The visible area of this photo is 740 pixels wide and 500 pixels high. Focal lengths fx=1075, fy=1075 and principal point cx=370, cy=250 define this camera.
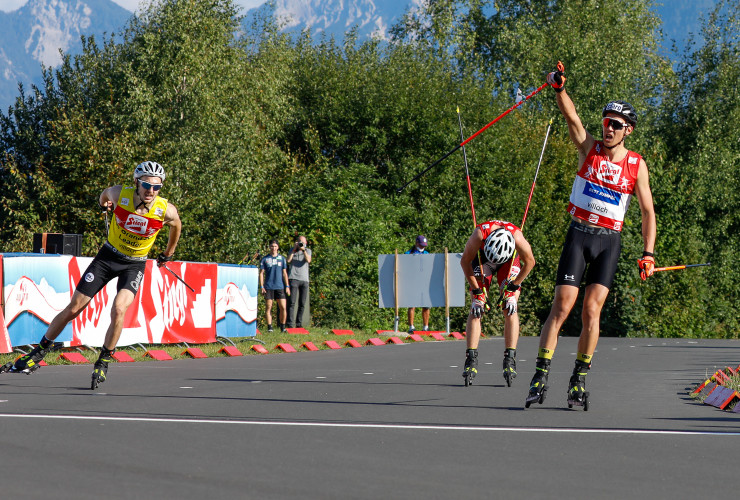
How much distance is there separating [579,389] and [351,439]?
2.32m

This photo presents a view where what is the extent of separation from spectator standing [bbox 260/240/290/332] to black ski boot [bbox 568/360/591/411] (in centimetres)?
1347

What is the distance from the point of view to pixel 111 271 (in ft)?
32.8

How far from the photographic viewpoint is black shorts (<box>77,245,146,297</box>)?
32.5 feet

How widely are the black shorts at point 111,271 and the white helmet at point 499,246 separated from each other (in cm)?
326

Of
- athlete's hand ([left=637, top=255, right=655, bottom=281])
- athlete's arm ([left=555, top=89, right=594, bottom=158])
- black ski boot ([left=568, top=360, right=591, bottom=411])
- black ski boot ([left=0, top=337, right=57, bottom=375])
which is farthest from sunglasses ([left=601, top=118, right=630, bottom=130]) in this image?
black ski boot ([left=0, top=337, right=57, bottom=375])

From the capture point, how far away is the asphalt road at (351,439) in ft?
15.8

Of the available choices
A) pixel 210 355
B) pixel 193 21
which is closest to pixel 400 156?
pixel 193 21

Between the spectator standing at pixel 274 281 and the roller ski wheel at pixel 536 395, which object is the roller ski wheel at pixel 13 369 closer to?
the roller ski wheel at pixel 536 395

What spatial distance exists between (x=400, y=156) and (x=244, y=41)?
9756 mm

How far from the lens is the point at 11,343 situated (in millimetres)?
12781

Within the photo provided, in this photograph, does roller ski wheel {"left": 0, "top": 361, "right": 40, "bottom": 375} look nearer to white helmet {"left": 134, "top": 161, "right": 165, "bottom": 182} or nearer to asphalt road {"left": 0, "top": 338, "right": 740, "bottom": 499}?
asphalt road {"left": 0, "top": 338, "right": 740, "bottom": 499}

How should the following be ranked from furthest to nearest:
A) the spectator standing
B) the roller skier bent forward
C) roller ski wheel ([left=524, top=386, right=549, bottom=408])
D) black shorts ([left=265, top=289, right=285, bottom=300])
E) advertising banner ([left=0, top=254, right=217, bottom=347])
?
black shorts ([left=265, top=289, right=285, bottom=300]), the spectator standing, advertising banner ([left=0, top=254, right=217, bottom=347]), the roller skier bent forward, roller ski wheel ([left=524, top=386, right=549, bottom=408])

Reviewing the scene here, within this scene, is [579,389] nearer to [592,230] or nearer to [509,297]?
[592,230]

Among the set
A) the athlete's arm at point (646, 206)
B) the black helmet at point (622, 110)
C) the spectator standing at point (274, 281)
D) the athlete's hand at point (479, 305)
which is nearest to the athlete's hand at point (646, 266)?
the athlete's arm at point (646, 206)
